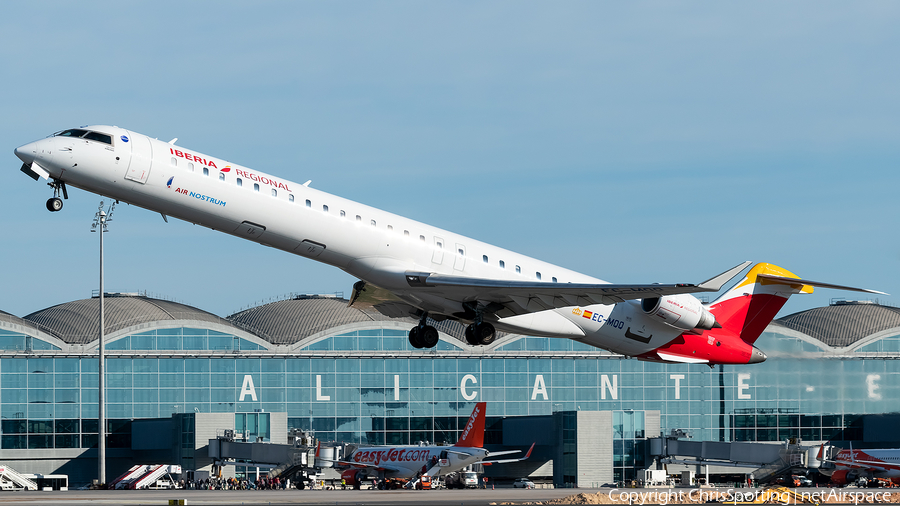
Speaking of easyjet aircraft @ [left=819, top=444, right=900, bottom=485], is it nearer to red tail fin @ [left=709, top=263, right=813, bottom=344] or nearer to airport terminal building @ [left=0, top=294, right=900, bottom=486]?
airport terminal building @ [left=0, top=294, right=900, bottom=486]

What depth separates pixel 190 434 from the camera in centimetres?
7288

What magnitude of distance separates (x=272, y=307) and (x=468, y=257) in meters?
56.8

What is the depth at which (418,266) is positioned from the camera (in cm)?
3144

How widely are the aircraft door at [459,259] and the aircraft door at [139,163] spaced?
9.67 meters

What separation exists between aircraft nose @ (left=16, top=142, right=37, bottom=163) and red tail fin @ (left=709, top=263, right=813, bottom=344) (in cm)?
2409

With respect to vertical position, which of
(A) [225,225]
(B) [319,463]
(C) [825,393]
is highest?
(A) [225,225]

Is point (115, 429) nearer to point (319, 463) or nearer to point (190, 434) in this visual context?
point (190, 434)

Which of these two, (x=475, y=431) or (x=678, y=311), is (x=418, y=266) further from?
(x=475, y=431)

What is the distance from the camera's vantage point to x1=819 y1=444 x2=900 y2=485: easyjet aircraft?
2537 inches

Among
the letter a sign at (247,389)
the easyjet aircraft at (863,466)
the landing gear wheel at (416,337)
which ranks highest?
the landing gear wheel at (416,337)

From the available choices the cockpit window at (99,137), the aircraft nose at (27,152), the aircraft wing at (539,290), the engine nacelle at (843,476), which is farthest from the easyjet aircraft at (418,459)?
the aircraft nose at (27,152)

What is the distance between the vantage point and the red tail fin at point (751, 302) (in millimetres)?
38375

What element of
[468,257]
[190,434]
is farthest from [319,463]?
[468,257]

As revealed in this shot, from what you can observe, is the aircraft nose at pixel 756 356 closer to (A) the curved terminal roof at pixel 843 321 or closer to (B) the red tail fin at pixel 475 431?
(B) the red tail fin at pixel 475 431
